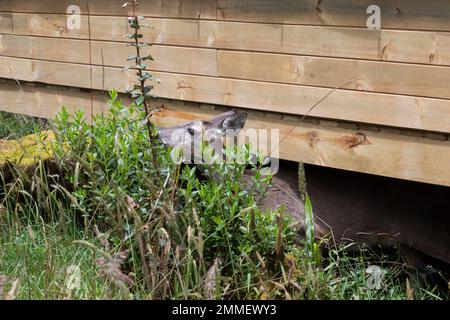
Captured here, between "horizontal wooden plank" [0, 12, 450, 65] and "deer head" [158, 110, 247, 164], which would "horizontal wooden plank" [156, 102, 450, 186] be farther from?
"horizontal wooden plank" [0, 12, 450, 65]

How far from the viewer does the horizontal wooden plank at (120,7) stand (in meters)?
5.21

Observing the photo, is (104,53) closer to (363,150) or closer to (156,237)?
(363,150)

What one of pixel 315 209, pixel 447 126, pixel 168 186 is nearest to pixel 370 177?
pixel 315 209

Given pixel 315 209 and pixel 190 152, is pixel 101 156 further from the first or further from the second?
pixel 315 209

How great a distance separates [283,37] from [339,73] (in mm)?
448

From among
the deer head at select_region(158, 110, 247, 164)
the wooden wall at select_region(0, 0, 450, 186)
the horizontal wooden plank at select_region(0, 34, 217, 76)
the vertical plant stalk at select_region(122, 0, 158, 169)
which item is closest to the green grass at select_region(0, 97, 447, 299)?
the vertical plant stalk at select_region(122, 0, 158, 169)

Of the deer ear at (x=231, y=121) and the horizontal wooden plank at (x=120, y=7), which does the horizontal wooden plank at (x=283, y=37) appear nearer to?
the horizontal wooden plank at (x=120, y=7)

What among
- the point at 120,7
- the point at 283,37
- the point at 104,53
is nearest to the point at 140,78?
the point at 283,37

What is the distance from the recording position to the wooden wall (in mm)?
4312

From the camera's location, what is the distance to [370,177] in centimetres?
498

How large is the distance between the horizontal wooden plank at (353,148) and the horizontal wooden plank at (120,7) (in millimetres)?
648

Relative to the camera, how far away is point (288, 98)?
4.89 metres

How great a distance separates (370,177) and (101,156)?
1.73m

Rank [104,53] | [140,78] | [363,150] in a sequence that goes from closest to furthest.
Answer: [140,78] → [363,150] → [104,53]
